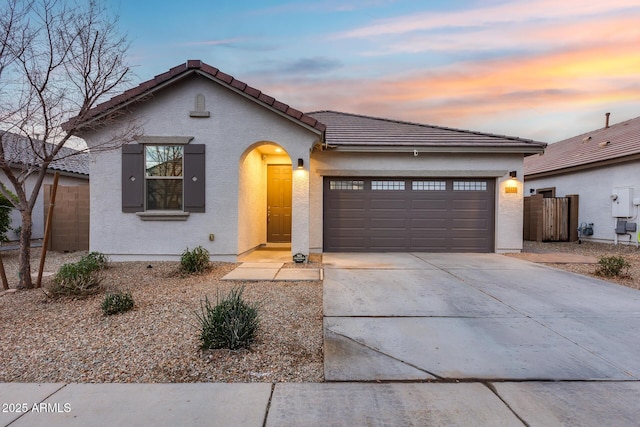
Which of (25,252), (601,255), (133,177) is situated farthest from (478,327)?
(601,255)

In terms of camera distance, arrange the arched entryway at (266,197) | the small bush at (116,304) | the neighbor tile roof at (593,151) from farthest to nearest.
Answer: the neighbor tile roof at (593,151) → the arched entryway at (266,197) → the small bush at (116,304)

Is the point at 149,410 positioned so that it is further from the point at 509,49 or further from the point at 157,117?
the point at 509,49

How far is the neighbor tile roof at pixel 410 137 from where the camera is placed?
9.45 metres

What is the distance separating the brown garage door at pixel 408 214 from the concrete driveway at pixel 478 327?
3.01m

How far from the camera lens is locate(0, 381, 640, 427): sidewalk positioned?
2.17m

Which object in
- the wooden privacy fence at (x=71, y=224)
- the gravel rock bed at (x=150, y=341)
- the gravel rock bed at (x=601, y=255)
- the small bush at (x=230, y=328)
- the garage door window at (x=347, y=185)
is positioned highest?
the garage door window at (x=347, y=185)

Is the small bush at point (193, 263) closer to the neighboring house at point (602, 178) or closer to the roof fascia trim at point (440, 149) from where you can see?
the roof fascia trim at point (440, 149)

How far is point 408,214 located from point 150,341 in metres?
8.01

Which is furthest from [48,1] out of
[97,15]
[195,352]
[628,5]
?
[628,5]

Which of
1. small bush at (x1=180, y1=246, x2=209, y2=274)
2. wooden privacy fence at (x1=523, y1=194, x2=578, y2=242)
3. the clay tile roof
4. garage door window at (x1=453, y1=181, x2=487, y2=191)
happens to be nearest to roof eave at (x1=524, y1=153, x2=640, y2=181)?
wooden privacy fence at (x1=523, y1=194, x2=578, y2=242)

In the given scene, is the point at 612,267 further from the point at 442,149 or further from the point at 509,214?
the point at 442,149

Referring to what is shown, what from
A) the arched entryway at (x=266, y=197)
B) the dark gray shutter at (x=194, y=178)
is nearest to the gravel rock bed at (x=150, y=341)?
the dark gray shutter at (x=194, y=178)

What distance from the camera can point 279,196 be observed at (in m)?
10.6

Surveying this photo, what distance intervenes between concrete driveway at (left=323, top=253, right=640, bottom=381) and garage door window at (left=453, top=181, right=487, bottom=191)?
12.1 feet
